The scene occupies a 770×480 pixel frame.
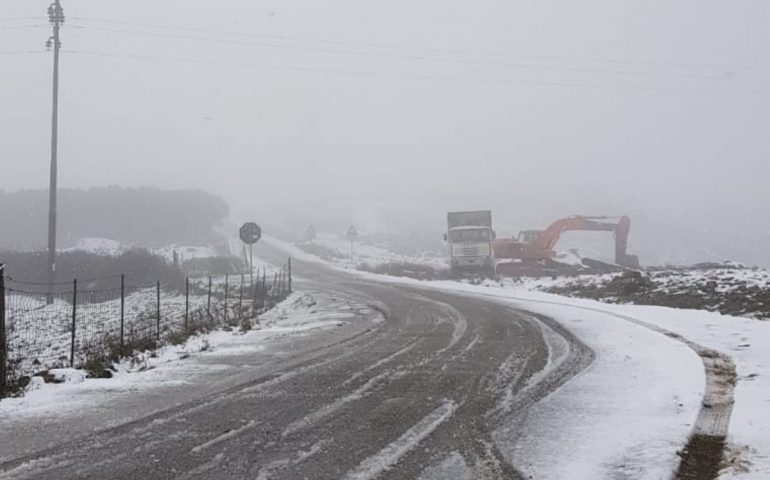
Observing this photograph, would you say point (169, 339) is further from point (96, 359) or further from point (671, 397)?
point (671, 397)

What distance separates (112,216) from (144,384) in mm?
79316

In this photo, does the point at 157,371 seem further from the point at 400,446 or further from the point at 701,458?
Result: the point at 701,458

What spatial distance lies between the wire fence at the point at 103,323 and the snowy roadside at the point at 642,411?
6.24 m

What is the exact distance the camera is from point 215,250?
2598 inches

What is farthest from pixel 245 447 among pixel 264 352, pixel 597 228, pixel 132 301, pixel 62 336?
pixel 597 228

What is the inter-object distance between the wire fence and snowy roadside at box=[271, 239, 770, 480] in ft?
20.5

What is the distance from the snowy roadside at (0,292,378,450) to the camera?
599cm

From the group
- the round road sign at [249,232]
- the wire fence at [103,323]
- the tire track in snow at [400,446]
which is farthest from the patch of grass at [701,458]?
the round road sign at [249,232]

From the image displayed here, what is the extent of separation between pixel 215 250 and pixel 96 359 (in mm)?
58080

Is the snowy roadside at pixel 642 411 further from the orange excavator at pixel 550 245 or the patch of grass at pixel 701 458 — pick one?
the orange excavator at pixel 550 245

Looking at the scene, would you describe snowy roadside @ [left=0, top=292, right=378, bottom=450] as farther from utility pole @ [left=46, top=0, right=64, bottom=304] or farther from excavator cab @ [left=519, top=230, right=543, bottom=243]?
excavator cab @ [left=519, top=230, right=543, bottom=243]

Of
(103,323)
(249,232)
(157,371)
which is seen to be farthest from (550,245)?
(157,371)

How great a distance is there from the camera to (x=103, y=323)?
19.3m

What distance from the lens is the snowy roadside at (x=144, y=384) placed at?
5.99 m
